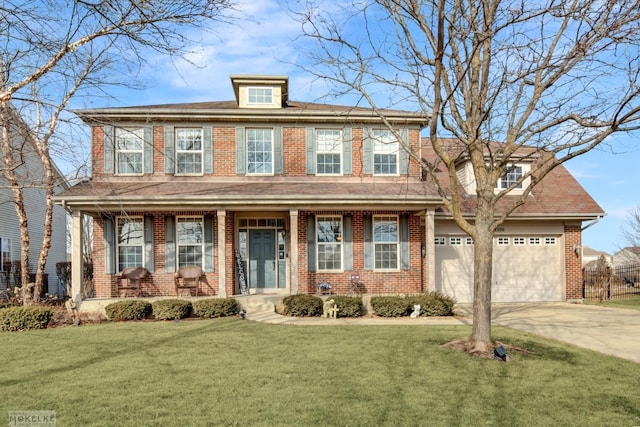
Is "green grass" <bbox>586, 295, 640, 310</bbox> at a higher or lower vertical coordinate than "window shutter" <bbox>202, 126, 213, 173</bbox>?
lower

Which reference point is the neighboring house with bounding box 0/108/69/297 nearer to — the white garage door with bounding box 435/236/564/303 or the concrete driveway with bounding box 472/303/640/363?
the white garage door with bounding box 435/236/564/303

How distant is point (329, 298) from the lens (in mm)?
12875

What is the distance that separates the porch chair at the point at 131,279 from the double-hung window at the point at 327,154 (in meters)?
6.01

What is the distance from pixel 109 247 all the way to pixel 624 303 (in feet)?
54.7

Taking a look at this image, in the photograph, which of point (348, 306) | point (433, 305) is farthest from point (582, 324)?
point (348, 306)

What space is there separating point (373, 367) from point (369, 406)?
1746 millimetres

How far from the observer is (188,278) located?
564 inches

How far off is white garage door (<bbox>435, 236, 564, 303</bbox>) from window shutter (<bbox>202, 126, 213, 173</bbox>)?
25.2 ft

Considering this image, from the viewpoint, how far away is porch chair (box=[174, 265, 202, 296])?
1423cm

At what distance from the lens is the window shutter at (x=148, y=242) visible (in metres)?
14.6

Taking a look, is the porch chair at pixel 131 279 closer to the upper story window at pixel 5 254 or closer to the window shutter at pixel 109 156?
the window shutter at pixel 109 156

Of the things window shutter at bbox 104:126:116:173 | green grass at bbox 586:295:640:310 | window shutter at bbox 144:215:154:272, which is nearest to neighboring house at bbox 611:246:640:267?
green grass at bbox 586:295:640:310

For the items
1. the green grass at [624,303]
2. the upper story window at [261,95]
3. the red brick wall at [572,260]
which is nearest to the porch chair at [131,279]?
the upper story window at [261,95]

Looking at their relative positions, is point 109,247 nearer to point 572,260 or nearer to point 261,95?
point 261,95
